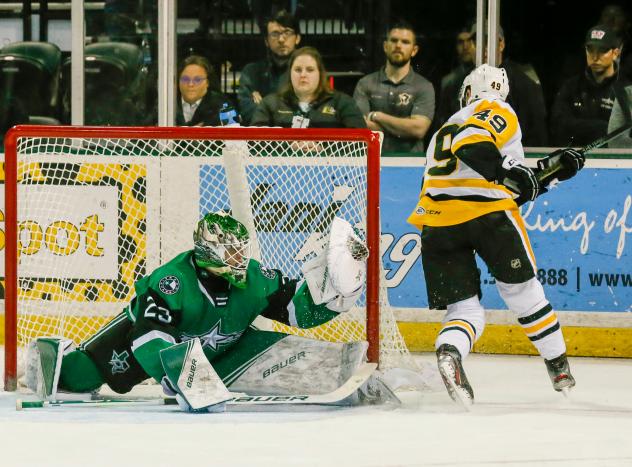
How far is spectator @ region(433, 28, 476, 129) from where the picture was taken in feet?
20.2

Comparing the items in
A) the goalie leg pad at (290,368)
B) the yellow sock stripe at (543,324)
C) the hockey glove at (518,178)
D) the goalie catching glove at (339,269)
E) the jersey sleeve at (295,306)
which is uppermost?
the hockey glove at (518,178)

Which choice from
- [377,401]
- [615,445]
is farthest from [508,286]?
[615,445]

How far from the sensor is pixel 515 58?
6094mm

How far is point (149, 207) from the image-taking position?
19.0 feet

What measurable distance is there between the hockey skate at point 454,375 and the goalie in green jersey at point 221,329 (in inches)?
10.4

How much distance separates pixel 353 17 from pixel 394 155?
625 mm

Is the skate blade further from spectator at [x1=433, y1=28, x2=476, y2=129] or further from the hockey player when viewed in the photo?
spectator at [x1=433, y1=28, x2=476, y2=129]

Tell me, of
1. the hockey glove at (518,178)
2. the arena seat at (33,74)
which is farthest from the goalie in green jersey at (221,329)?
the arena seat at (33,74)

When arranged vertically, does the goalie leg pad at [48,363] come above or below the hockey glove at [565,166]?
below

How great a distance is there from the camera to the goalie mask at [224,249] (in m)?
4.48

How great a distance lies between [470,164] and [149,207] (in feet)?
5.07

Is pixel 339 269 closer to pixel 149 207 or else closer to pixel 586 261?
pixel 149 207

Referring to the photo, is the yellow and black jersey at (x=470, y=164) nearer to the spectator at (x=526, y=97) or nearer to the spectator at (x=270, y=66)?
the spectator at (x=526, y=97)

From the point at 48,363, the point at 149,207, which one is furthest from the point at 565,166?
the point at 48,363
